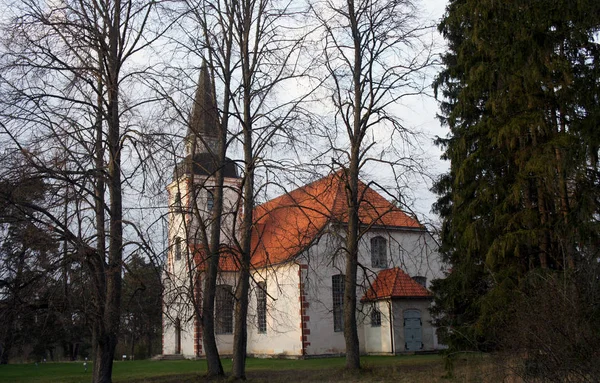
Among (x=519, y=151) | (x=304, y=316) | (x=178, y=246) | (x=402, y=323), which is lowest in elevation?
(x=402, y=323)

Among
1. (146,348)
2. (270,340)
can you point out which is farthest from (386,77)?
(146,348)

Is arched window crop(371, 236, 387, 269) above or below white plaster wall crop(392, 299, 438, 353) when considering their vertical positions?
above

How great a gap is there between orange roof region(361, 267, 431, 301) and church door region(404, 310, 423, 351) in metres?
0.89

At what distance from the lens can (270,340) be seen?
31172mm

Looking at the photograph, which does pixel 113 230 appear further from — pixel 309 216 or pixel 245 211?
pixel 309 216

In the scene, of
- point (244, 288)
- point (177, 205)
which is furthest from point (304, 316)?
point (177, 205)

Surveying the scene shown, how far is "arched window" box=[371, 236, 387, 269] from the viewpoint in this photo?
3142 centimetres

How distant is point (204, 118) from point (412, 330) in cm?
1564

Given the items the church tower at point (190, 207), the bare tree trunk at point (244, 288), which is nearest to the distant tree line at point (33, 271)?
the church tower at point (190, 207)

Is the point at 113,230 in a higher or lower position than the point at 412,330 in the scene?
higher

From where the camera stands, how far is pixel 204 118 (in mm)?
19578

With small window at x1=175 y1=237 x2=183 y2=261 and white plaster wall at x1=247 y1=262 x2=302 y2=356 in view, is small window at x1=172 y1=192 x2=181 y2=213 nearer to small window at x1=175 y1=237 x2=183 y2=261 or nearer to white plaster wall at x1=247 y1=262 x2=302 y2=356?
small window at x1=175 y1=237 x2=183 y2=261

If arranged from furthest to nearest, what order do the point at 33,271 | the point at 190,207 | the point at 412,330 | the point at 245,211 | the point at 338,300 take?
the point at 338,300 < the point at 412,330 < the point at 245,211 < the point at 190,207 < the point at 33,271

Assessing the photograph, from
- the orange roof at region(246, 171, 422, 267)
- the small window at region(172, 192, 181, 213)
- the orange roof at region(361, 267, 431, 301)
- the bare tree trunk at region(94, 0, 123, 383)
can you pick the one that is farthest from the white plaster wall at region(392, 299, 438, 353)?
the bare tree trunk at region(94, 0, 123, 383)
